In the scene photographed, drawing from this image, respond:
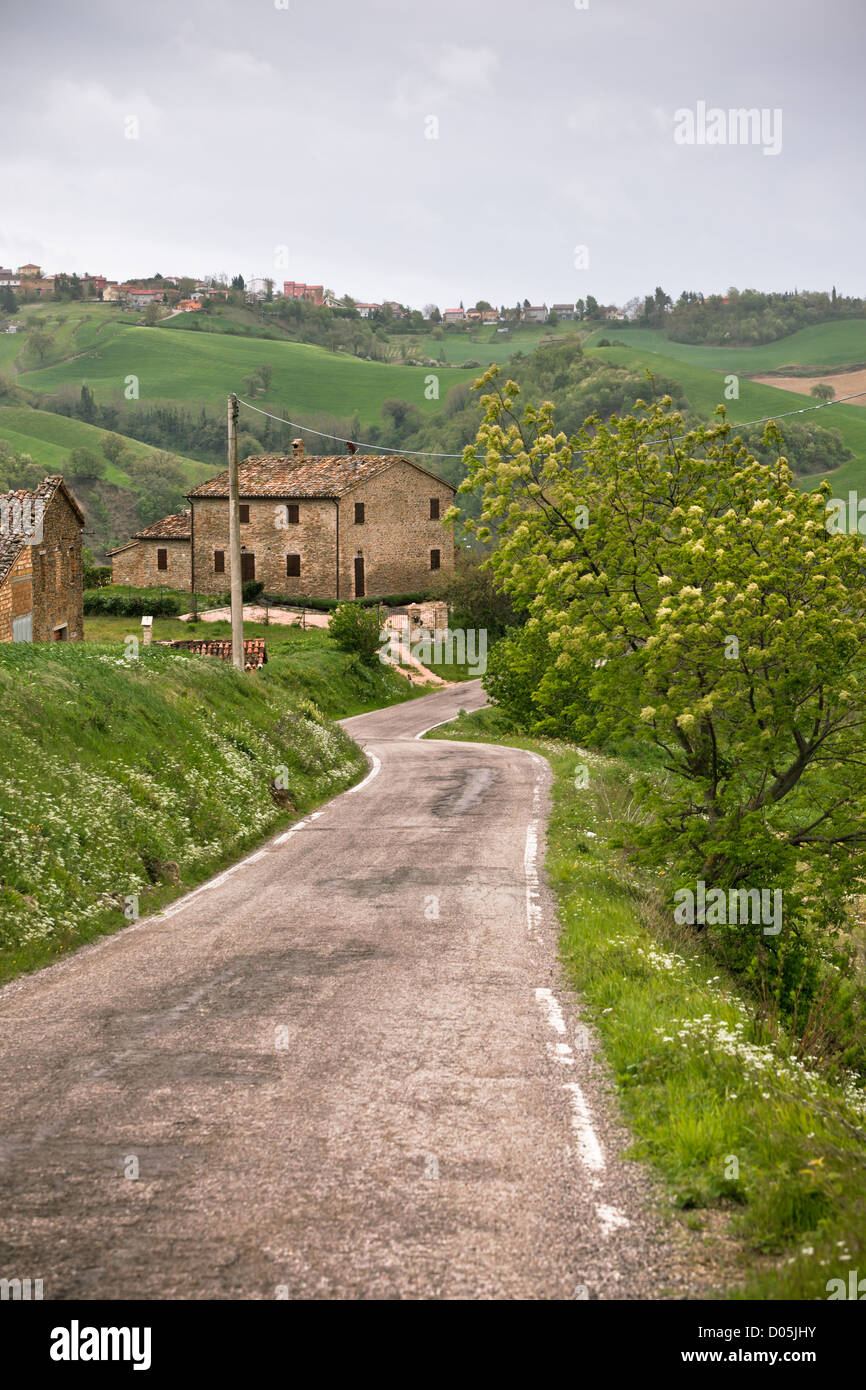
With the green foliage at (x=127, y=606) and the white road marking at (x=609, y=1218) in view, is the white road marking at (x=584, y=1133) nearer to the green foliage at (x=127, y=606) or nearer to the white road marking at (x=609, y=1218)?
the white road marking at (x=609, y=1218)

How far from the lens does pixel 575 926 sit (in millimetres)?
11508

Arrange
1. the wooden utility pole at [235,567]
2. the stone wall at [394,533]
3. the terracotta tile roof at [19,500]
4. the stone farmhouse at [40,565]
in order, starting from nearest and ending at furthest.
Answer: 1. the wooden utility pole at [235,567]
2. the terracotta tile roof at [19,500]
3. the stone farmhouse at [40,565]
4. the stone wall at [394,533]

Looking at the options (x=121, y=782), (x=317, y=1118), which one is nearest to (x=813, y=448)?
(x=121, y=782)

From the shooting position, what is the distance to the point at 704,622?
488 inches

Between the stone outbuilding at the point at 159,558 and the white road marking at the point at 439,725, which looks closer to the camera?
the white road marking at the point at 439,725

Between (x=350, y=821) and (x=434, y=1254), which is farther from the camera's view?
(x=350, y=821)

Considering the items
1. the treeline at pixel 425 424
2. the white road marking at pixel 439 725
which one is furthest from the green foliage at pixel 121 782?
the treeline at pixel 425 424

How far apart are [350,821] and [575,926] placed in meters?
8.57

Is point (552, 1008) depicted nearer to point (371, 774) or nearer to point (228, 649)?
point (371, 774)

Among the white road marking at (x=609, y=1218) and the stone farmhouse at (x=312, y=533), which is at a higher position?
the stone farmhouse at (x=312, y=533)

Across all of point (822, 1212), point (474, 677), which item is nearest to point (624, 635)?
point (822, 1212)

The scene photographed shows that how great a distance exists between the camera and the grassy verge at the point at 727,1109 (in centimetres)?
501
